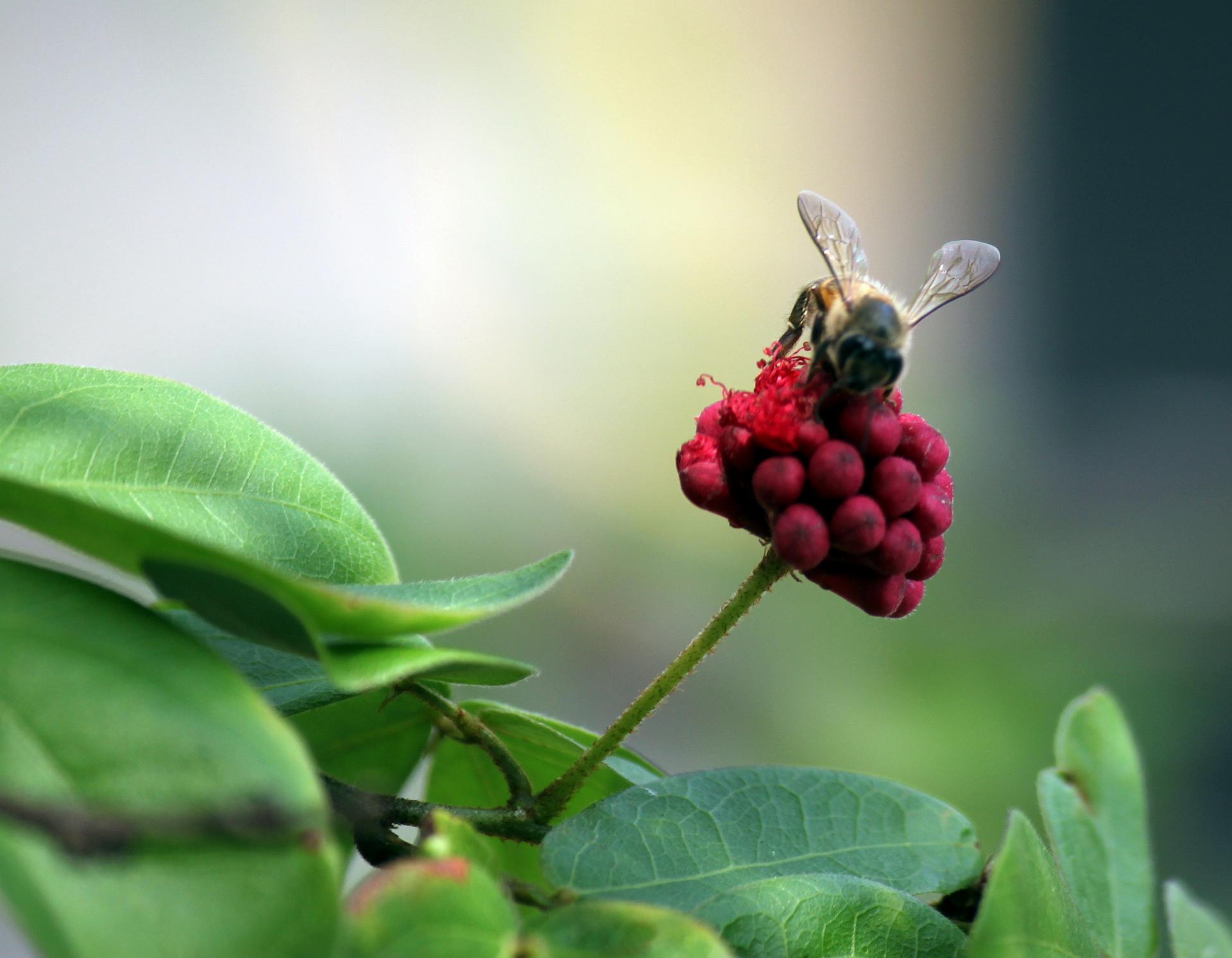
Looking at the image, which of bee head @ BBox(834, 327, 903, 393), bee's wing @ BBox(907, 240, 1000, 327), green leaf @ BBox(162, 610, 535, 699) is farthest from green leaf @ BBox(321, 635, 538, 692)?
bee's wing @ BBox(907, 240, 1000, 327)

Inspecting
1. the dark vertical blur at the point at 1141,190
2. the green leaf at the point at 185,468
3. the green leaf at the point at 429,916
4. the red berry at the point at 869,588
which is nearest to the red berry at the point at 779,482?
the red berry at the point at 869,588

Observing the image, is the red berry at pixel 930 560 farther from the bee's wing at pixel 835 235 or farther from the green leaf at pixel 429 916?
the green leaf at pixel 429 916

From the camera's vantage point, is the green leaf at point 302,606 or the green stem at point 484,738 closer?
the green leaf at point 302,606

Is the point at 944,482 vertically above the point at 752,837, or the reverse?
the point at 944,482

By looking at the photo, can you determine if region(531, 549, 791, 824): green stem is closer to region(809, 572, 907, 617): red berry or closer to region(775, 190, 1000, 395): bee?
region(809, 572, 907, 617): red berry

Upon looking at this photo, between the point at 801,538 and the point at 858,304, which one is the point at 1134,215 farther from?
the point at 801,538

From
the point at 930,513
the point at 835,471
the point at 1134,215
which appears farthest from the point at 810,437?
the point at 1134,215
